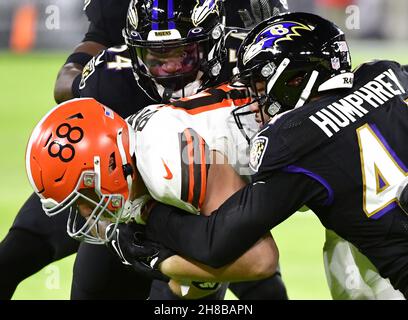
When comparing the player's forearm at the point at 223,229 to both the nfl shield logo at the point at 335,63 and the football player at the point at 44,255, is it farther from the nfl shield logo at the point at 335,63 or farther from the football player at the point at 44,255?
the football player at the point at 44,255

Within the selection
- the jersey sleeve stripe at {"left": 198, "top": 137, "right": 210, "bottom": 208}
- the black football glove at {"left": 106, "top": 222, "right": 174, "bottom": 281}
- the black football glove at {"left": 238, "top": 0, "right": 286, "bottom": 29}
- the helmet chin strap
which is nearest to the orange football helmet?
the black football glove at {"left": 106, "top": 222, "right": 174, "bottom": 281}

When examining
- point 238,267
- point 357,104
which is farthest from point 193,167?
point 357,104

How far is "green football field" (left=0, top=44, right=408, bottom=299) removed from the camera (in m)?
5.41

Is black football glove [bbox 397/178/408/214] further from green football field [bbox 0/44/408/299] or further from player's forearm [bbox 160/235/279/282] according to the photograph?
green football field [bbox 0/44/408/299]

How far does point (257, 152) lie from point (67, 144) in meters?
0.71

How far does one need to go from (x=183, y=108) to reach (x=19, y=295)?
224cm

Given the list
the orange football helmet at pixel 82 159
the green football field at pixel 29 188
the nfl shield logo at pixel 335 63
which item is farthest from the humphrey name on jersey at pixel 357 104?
the green football field at pixel 29 188

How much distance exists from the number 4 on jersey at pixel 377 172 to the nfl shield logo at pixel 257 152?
34 cm

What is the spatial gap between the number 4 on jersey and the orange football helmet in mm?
872

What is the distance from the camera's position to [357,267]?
3.78 meters

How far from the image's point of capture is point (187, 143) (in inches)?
129

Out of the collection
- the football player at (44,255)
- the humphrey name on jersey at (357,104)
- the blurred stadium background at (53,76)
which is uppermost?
the humphrey name on jersey at (357,104)

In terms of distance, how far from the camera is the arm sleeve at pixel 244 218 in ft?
10.3

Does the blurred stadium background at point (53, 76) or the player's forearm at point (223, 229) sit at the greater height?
the player's forearm at point (223, 229)
